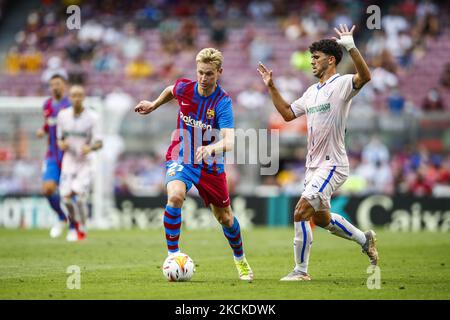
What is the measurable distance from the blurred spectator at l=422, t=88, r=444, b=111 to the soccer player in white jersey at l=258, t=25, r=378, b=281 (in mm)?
17071

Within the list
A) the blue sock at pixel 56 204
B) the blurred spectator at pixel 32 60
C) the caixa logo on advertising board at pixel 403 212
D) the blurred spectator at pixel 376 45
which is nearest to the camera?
the blue sock at pixel 56 204

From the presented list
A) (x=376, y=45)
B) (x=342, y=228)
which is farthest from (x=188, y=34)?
(x=342, y=228)

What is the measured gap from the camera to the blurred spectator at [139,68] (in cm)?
3216

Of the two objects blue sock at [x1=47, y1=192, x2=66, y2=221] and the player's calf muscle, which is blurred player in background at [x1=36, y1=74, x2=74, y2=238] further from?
the player's calf muscle

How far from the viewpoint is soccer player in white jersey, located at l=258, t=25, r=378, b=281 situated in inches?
428

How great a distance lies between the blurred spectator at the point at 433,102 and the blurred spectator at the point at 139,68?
9.85m

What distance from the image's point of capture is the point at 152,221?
24984mm

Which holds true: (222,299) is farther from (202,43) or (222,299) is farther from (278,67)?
(202,43)

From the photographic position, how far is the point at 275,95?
1108 centimetres

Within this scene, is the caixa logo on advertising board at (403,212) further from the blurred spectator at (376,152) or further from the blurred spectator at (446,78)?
the blurred spectator at (446,78)

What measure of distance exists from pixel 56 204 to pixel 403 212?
984 cm

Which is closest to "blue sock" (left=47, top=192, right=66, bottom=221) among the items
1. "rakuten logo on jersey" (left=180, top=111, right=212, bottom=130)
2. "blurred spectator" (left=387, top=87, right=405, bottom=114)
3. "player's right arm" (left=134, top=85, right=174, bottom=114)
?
"player's right arm" (left=134, top=85, right=174, bottom=114)

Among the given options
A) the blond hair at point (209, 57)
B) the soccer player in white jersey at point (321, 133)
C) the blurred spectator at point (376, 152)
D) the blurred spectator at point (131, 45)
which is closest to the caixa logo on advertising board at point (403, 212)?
the blurred spectator at point (376, 152)

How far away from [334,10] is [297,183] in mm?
9102
